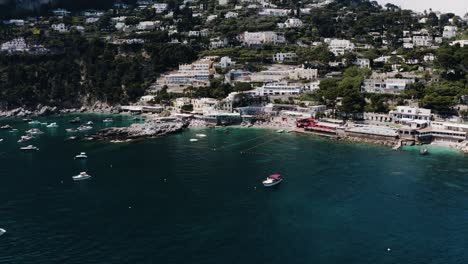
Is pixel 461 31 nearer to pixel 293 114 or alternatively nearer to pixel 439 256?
pixel 293 114

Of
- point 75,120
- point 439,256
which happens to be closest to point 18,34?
point 75,120

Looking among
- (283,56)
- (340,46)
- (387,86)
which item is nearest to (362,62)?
(340,46)

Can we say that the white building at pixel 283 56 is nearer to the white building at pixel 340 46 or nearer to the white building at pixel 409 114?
the white building at pixel 340 46

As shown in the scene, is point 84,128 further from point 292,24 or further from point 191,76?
point 292,24

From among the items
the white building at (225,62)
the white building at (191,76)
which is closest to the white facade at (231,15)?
the white building at (191,76)

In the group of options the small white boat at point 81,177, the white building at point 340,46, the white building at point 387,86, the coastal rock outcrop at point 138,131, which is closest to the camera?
the small white boat at point 81,177

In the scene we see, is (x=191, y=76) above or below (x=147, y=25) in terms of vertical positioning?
below

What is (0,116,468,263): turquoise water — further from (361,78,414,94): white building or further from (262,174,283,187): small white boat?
(361,78,414,94): white building
